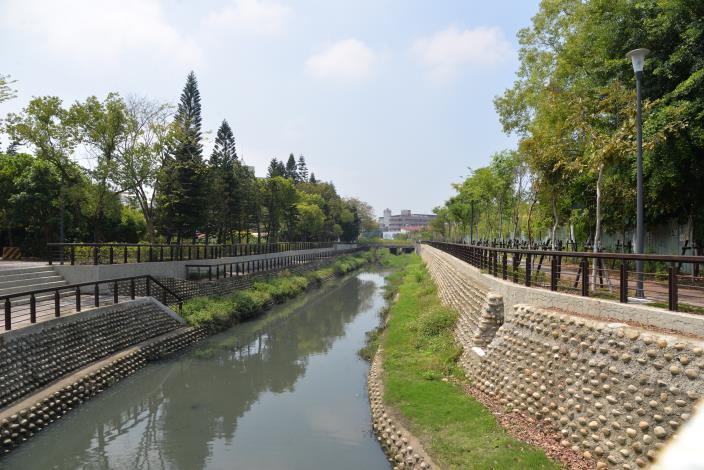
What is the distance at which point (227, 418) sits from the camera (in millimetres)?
11883

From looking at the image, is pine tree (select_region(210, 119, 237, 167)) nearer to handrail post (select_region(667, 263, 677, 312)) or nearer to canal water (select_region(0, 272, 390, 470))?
canal water (select_region(0, 272, 390, 470))

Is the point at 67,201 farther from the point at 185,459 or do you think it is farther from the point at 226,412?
the point at 185,459

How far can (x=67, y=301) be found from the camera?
1557 cm

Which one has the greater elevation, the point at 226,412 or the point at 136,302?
the point at 136,302

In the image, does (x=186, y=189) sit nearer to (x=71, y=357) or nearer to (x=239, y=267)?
(x=239, y=267)

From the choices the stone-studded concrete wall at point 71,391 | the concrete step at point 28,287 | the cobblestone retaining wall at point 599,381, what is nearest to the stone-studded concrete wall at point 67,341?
the stone-studded concrete wall at point 71,391

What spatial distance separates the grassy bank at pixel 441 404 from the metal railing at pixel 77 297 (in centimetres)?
946

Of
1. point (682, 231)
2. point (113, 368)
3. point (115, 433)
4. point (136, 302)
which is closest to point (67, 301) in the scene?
point (136, 302)

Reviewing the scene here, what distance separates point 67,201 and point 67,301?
13.8 metres

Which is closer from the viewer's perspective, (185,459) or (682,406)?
(682,406)

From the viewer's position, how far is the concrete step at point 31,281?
15.6 meters

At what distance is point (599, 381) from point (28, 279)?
61.3 feet

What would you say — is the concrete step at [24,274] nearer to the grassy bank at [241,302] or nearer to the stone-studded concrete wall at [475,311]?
the grassy bank at [241,302]

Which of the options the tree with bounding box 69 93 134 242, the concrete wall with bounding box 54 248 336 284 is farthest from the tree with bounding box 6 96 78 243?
the concrete wall with bounding box 54 248 336 284
